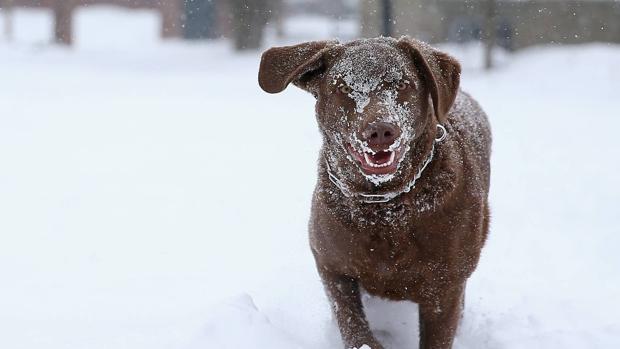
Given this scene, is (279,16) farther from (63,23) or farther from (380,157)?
(380,157)

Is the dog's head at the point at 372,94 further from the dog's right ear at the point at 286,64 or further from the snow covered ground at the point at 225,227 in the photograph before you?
the snow covered ground at the point at 225,227

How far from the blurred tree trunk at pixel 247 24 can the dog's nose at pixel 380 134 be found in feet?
64.7

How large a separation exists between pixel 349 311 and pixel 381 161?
3.04 ft

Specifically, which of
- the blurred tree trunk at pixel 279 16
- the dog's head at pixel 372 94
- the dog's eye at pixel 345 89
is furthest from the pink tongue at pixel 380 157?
the blurred tree trunk at pixel 279 16

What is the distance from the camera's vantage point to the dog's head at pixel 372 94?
10.3 ft

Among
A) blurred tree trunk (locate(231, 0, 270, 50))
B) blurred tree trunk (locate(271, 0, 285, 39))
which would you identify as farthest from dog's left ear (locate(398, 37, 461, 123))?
blurred tree trunk (locate(271, 0, 285, 39))

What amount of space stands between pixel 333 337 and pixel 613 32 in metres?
18.2

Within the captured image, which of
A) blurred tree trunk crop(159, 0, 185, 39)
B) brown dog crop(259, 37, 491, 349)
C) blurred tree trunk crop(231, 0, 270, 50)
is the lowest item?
blurred tree trunk crop(159, 0, 185, 39)

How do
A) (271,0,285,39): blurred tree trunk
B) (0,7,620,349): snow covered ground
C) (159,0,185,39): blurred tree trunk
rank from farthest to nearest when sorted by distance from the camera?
(159,0,185,39): blurred tree trunk, (271,0,285,39): blurred tree trunk, (0,7,620,349): snow covered ground

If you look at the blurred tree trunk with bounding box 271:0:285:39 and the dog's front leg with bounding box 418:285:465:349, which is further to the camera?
the blurred tree trunk with bounding box 271:0:285:39

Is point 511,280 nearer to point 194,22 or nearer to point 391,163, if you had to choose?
point 391,163

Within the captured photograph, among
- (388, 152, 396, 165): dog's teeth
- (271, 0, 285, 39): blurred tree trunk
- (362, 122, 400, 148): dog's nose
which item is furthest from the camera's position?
(271, 0, 285, 39): blurred tree trunk

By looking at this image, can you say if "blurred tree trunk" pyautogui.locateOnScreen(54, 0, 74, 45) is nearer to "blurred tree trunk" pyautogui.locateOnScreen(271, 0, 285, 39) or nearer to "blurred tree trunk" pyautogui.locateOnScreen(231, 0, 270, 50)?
"blurred tree trunk" pyautogui.locateOnScreen(231, 0, 270, 50)

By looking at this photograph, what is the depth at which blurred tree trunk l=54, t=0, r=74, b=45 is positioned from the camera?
2225 cm
